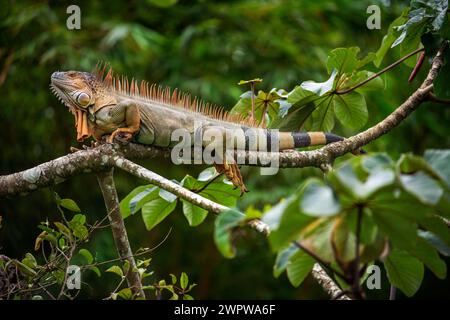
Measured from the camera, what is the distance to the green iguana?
11.5 ft

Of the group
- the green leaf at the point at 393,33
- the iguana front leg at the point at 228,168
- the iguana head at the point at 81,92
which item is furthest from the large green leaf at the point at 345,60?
the iguana head at the point at 81,92

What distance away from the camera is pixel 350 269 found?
5.53ft

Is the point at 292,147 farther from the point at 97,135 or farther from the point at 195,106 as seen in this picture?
the point at 97,135

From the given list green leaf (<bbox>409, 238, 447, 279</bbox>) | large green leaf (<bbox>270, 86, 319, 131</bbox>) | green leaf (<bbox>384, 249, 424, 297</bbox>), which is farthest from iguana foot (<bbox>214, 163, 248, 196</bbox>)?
green leaf (<bbox>409, 238, 447, 279</bbox>)

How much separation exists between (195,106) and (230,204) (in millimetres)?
885

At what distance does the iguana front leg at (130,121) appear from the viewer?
3.42m

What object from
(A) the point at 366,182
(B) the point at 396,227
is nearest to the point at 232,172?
(B) the point at 396,227

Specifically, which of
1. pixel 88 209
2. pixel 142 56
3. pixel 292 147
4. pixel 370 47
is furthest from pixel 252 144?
pixel 370 47

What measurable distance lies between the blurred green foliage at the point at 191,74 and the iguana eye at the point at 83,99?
3.45 metres

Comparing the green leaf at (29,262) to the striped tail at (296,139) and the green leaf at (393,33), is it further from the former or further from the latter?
the green leaf at (393,33)

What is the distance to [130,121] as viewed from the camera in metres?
3.55

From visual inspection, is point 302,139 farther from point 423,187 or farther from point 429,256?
point 423,187

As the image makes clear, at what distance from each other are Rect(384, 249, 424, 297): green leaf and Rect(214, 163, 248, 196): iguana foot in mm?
1278

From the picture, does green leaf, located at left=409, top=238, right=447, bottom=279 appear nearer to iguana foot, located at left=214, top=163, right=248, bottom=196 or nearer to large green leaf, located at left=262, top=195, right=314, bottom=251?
large green leaf, located at left=262, top=195, right=314, bottom=251
